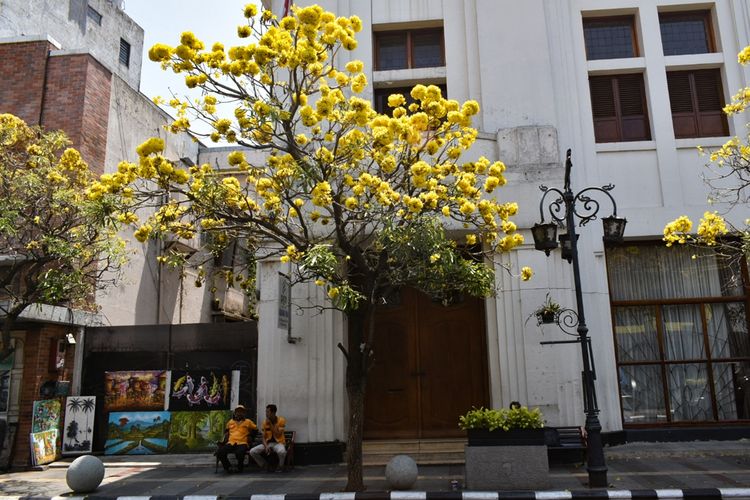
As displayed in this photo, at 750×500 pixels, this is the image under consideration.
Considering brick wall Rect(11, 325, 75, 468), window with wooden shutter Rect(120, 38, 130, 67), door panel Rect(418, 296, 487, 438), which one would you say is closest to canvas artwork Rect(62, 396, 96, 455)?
brick wall Rect(11, 325, 75, 468)

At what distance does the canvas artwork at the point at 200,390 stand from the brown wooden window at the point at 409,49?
8.00m

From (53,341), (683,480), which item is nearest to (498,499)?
(683,480)

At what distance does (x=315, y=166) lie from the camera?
938 cm

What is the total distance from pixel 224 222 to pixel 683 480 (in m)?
8.08

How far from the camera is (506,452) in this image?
9359mm

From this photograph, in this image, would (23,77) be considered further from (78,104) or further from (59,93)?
(78,104)

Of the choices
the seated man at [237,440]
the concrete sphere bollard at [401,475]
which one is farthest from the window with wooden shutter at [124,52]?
the concrete sphere bollard at [401,475]

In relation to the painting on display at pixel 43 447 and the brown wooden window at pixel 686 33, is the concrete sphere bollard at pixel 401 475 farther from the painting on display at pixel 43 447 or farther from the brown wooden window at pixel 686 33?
the brown wooden window at pixel 686 33

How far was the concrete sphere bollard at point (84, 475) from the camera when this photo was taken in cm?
978

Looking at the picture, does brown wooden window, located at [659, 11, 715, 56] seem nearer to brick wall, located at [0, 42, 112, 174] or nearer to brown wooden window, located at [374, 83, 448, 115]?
brown wooden window, located at [374, 83, 448, 115]

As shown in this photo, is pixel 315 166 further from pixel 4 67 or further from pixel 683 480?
pixel 4 67

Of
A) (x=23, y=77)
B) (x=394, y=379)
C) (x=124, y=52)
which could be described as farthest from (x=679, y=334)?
(x=124, y=52)

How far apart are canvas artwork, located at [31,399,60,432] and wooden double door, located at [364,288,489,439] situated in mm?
6959

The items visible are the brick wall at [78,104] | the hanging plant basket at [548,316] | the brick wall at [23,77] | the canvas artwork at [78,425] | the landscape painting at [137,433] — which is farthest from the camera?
the brick wall at [23,77]
